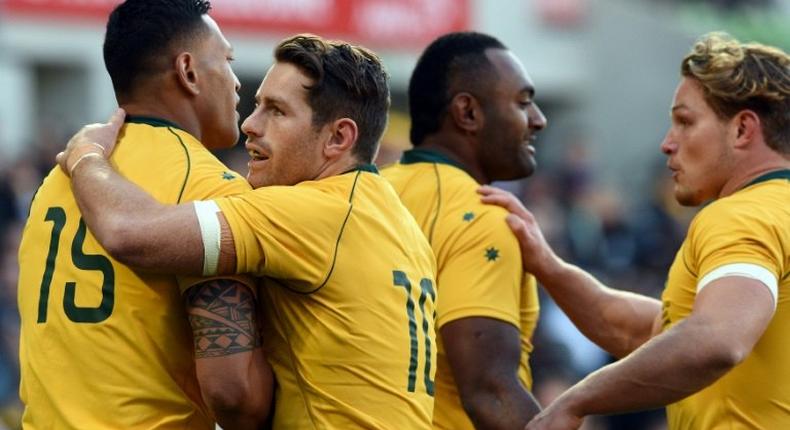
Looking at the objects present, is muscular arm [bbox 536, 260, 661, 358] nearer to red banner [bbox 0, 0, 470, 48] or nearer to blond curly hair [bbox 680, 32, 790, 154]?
blond curly hair [bbox 680, 32, 790, 154]

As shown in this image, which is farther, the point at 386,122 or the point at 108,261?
the point at 386,122

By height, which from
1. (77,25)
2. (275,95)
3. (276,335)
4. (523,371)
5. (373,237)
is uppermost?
(275,95)

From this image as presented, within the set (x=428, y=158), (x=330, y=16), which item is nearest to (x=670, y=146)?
(x=428, y=158)

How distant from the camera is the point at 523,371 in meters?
6.58

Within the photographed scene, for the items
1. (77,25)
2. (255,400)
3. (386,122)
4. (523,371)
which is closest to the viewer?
(255,400)

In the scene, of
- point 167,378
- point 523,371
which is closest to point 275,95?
point 167,378

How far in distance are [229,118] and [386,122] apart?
59 cm

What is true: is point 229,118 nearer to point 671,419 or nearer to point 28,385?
point 28,385

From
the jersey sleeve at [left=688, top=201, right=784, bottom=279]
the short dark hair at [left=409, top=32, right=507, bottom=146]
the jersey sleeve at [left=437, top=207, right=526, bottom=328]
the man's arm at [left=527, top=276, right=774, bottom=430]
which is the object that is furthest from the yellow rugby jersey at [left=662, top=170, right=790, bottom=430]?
the short dark hair at [left=409, top=32, right=507, bottom=146]

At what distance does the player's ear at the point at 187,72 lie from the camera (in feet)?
18.7

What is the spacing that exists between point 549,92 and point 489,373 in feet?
79.7

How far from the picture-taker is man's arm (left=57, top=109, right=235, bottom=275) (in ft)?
16.9

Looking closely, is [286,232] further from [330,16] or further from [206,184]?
[330,16]

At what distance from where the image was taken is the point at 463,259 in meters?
6.45
